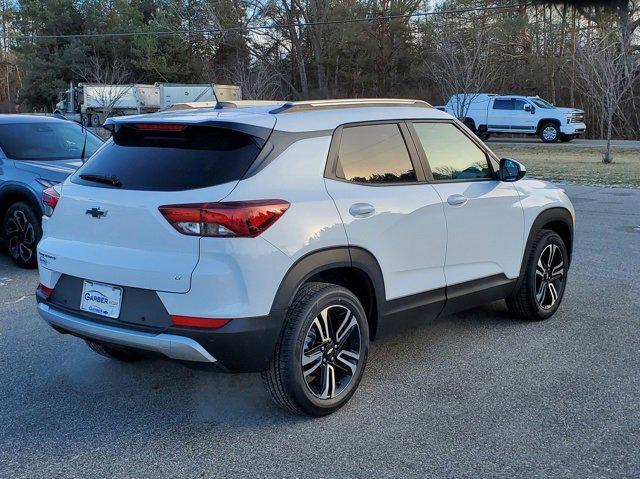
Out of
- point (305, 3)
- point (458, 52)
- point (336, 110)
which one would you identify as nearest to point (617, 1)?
point (336, 110)

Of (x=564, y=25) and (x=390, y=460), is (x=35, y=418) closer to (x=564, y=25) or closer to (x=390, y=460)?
(x=390, y=460)

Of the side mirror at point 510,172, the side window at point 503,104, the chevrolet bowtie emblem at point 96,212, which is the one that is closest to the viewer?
the chevrolet bowtie emblem at point 96,212

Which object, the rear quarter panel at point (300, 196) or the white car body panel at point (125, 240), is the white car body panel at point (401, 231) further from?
the white car body panel at point (125, 240)

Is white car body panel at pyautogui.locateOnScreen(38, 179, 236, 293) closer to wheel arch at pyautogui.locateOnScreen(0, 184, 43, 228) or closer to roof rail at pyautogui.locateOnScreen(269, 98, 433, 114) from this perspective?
roof rail at pyautogui.locateOnScreen(269, 98, 433, 114)

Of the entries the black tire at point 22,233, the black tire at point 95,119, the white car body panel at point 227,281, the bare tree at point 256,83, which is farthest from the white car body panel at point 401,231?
the black tire at point 95,119

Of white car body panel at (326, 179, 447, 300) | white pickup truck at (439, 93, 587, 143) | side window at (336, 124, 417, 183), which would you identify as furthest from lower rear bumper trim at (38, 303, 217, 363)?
white pickup truck at (439, 93, 587, 143)

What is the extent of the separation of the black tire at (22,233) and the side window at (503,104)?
25834 mm

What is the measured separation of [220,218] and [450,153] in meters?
2.12

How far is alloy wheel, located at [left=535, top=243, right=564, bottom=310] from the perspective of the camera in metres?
5.49

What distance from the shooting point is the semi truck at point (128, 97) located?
36250 millimetres

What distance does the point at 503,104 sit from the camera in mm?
30281

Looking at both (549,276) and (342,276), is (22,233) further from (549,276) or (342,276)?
(549,276)

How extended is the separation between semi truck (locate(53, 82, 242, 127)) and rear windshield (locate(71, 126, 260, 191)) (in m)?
31.4

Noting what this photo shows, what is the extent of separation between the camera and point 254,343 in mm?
3441
